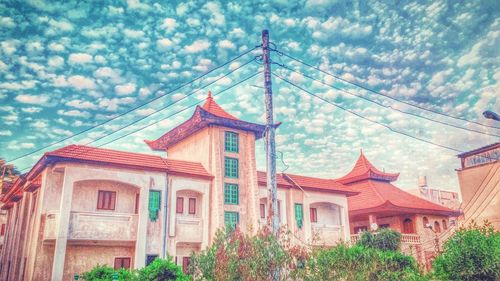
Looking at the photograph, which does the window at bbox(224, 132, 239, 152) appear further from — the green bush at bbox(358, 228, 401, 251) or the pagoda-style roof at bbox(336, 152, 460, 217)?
the pagoda-style roof at bbox(336, 152, 460, 217)

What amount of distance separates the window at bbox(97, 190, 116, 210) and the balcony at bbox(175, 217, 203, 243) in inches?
134

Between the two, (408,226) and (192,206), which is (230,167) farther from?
(408,226)

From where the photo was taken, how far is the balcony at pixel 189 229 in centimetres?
1894

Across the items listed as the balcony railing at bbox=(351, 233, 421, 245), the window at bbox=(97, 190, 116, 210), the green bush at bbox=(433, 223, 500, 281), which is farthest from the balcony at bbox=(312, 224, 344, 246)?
the window at bbox=(97, 190, 116, 210)

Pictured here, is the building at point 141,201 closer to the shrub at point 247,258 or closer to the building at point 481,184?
the shrub at point 247,258

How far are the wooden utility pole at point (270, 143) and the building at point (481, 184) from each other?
73.4ft

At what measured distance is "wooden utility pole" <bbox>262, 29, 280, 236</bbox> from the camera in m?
10.4

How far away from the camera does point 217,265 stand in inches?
313

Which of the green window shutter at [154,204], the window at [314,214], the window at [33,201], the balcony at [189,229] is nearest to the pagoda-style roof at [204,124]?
the green window shutter at [154,204]

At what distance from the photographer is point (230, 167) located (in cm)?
2145

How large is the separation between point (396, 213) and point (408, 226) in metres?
1.50

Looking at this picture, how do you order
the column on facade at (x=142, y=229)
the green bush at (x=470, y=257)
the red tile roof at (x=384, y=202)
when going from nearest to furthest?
the green bush at (x=470, y=257), the column on facade at (x=142, y=229), the red tile roof at (x=384, y=202)

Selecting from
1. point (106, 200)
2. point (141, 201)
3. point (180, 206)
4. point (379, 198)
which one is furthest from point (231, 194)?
point (379, 198)

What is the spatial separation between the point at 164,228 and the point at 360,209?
1603 cm
